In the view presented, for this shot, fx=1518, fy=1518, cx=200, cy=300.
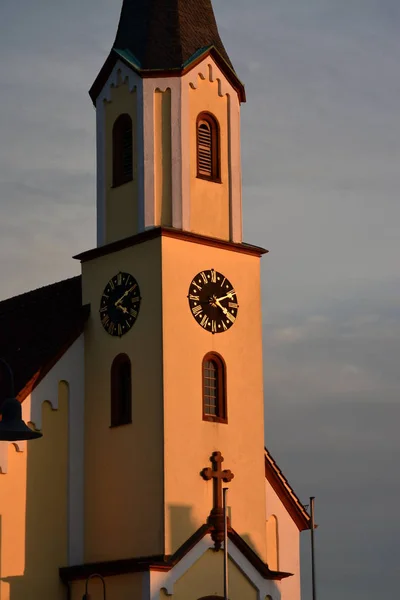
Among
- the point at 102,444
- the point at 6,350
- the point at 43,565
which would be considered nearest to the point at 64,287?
the point at 6,350

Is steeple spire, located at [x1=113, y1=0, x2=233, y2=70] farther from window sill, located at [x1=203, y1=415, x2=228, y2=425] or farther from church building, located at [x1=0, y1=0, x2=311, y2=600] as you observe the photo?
window sill, located at [x1=203, y1=415, x2=228, y2=425]

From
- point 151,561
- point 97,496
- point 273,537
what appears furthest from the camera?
point 273,537

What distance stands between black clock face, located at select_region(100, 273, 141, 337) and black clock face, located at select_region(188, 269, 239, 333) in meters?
1.46

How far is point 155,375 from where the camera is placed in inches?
1465

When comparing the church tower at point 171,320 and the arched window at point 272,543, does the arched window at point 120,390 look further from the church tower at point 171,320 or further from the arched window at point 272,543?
the arched window at point 272,543

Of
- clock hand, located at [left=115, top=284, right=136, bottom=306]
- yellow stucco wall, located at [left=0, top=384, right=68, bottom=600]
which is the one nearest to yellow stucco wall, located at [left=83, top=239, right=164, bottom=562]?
clock hand, located at [left=115, top=284, right=136, bottom=306]

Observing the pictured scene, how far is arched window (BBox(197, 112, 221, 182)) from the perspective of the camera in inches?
1560

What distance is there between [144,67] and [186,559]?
12706mm

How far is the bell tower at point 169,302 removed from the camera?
37062mm

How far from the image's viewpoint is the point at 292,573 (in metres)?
40.3

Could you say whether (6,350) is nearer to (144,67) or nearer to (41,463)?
(41,463)

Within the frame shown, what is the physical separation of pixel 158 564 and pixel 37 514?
374 cm

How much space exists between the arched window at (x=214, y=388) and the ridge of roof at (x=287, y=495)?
2.83m

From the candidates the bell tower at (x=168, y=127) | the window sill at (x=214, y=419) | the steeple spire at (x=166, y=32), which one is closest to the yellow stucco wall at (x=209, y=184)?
the bell tower at (x=168, y=127)
